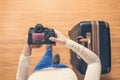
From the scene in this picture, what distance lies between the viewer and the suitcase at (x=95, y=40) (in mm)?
1652

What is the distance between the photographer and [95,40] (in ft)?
5.45

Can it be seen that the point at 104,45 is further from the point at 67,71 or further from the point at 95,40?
the point at 67,71

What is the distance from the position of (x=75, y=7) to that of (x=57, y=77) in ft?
2.81

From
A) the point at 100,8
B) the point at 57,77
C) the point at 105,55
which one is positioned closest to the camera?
the point at 57,77

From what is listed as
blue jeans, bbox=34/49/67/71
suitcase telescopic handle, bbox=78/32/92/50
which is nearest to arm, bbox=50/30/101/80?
blue jeans, bbox=34/49/67/71

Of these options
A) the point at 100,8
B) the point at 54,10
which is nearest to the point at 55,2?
the point at 54,10

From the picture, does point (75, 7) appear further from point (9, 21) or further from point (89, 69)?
point (89, 69)

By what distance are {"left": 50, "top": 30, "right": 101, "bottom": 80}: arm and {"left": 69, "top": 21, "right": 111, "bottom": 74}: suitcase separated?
0.27 m

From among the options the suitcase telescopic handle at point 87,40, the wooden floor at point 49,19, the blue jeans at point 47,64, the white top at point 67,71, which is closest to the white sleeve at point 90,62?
the white top at point 67,71

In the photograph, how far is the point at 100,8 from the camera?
6.67 feet

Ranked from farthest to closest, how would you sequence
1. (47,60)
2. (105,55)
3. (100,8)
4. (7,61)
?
1. (100,8)
2. (7,61)
3. (105,55)
4. (47,60)

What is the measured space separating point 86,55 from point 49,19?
2.36ft

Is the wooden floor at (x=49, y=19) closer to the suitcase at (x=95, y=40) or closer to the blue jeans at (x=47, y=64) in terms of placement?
the suitcase at (x=95, y=40)

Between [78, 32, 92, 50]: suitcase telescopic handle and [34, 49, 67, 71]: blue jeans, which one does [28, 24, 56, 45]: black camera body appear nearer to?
[34, 49, 67, 71]: blue jeans
